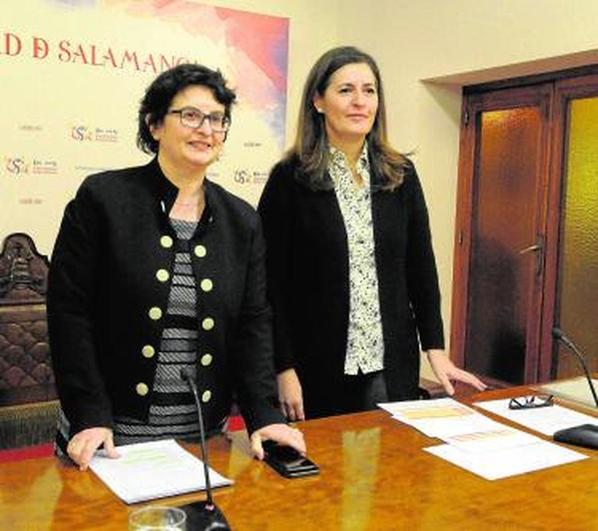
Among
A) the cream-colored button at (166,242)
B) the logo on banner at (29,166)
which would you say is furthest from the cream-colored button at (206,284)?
the logo on banner at (29,166)

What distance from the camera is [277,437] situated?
5.25ft

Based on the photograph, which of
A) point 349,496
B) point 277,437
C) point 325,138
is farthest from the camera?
point 325,138

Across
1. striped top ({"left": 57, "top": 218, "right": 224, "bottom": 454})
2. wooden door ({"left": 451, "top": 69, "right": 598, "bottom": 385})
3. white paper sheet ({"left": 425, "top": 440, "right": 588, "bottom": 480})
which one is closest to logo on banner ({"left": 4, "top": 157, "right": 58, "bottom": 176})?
wooden door ({"left": 451, "top": 69, "right": 598, "bottom": 385})

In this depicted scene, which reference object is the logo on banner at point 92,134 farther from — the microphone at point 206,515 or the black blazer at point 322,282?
the microphone at point 206,515

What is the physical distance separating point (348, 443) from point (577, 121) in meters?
2.89

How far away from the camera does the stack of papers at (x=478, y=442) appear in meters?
1.55

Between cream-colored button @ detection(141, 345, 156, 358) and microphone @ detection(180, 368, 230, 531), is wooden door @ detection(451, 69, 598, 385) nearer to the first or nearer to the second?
cream-colored button @ detection(141, 345, 156, 358)

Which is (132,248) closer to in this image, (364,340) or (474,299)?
(364,340)

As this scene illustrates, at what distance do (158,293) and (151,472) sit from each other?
38 centimetres

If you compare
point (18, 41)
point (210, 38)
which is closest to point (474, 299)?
point (210, 38)

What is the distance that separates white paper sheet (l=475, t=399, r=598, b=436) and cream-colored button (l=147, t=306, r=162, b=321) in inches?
33.8

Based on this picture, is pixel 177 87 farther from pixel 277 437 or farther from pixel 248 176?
pixel 248 176

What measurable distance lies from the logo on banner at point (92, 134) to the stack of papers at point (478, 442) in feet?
9.15

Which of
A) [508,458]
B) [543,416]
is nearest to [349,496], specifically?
[508,458]
